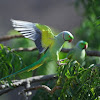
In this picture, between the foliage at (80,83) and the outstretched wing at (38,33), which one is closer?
the foliage at (80,83)

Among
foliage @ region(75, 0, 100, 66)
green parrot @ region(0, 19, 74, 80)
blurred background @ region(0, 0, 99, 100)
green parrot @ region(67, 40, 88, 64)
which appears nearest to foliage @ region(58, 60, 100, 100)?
green parrot @ region(0, 19, 74, 80)

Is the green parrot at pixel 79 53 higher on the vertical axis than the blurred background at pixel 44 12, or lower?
higher

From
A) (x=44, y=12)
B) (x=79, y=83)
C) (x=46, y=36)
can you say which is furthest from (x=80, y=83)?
(x=44, y=12)

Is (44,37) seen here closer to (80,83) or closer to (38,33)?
(38,33)

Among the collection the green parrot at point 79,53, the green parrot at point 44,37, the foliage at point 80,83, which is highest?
the green parrot at point 44,37

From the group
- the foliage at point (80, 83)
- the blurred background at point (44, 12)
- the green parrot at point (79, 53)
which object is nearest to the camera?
the foliage at point (80, 83)

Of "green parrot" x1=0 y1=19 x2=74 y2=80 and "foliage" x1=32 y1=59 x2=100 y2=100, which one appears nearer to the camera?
"foliage" x1=32 y1=59 x2=100 y2=100

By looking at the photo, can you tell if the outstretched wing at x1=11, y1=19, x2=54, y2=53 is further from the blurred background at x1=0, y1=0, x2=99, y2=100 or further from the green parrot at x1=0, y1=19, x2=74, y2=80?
the blurred background at x1=0, y1=0, x2=99, y2=100

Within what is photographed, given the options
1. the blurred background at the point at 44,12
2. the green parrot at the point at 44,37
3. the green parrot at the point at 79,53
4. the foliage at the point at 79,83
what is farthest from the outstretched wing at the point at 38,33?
the blurred background at the point at 44,12

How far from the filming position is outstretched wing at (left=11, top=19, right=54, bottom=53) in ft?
5.49

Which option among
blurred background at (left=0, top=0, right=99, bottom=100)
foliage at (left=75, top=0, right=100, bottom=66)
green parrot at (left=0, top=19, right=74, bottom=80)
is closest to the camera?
green parrot at (left=0, top=19, right=74, bottom=80)

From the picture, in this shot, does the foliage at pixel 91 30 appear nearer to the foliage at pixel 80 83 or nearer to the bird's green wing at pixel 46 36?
the bird's green wing at pixel 46 36

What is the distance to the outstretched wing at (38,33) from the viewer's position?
1.67m

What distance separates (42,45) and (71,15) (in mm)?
5419
